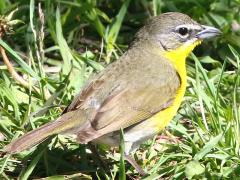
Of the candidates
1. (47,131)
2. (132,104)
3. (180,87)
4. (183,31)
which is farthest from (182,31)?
(47,131)

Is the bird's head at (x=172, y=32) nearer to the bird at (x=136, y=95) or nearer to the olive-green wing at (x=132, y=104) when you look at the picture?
the bird at (x=136, y=95)

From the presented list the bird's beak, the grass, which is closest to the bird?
the bird's beak

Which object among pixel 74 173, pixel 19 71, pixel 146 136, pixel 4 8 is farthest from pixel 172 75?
pixel 4 8

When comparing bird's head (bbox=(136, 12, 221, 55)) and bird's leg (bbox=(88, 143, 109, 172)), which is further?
bird's head (bbox=(136, 12, 221, 55))

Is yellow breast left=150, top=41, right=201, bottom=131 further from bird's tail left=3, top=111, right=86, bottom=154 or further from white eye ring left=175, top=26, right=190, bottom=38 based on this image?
bird's tail left=3, top=111, right=86, bottom=154

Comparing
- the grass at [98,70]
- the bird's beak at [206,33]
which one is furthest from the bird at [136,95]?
the grass at [98,70]
